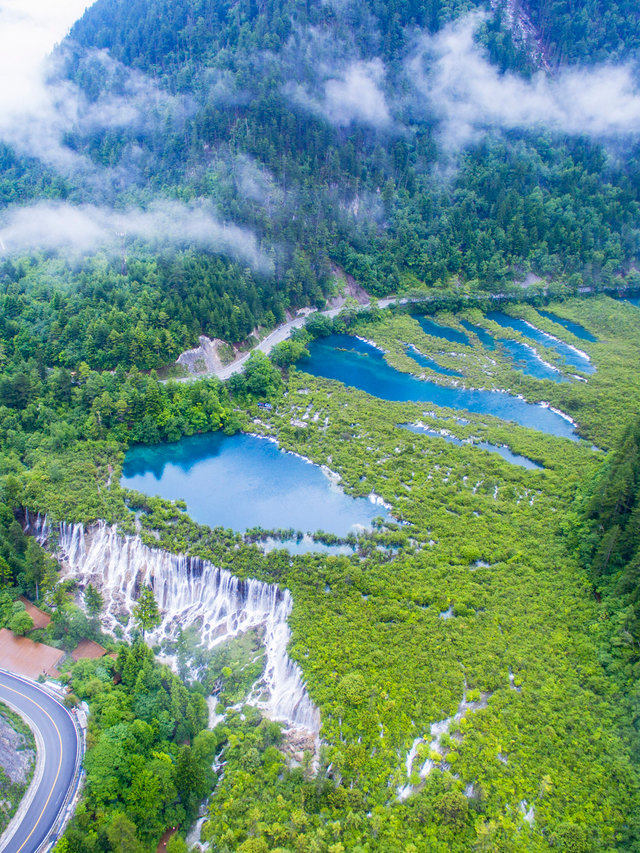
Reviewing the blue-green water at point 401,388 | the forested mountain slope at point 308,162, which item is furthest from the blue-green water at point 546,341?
the blue-green water at point 401,388

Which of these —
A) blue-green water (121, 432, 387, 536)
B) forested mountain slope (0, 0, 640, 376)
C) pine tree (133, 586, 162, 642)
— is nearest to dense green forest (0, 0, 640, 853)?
forested mountain slope (0, 0, 640, 376)

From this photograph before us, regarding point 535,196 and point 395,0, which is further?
point 395,0

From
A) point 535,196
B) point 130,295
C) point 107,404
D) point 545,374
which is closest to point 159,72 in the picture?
point 130,295

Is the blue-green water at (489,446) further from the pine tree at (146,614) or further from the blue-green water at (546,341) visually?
the pine tree at (146,614)

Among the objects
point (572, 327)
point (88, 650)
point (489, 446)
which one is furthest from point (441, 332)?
point (88, 650)

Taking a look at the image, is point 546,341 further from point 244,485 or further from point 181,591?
point 181,591

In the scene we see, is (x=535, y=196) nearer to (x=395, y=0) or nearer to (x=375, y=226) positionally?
(x=375, y=226)
